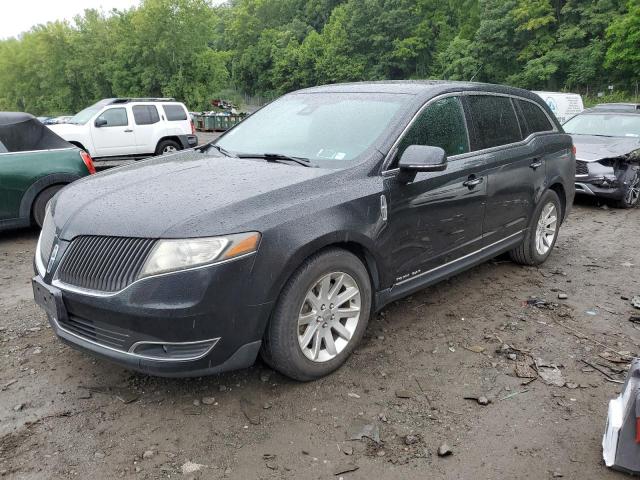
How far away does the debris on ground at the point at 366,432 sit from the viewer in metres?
2.76

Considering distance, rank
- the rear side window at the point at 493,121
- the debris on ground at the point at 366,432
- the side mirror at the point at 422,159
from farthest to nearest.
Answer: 1. the rear side window at the point at 493,121
2. the side mirror at the point at 422,159
3. the debris on ground at the point at 366,432

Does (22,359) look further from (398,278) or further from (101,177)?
(398,278)

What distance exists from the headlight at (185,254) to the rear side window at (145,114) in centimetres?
1331

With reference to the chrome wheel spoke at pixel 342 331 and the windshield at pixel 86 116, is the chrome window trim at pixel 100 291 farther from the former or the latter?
the windshield at pixel 86 116

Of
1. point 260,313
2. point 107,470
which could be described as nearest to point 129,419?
point 107,470

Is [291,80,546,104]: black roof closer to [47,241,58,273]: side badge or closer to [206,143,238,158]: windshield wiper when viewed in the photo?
[206,143,238,158]: windshield wiper

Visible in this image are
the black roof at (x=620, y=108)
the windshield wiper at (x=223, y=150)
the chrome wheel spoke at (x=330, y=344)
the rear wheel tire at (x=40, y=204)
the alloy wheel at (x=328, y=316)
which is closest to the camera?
the alloy wheel at (x=328, y=316)

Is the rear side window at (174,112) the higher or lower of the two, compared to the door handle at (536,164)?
higher

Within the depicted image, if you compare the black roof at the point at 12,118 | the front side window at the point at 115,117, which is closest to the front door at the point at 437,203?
the black roof at the point at 12,118

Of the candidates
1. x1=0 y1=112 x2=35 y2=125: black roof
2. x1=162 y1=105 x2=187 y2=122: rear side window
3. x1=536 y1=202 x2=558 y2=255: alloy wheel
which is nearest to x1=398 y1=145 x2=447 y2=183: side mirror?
x1=536 y1=202 x2=558 y2=255: alloy wheel

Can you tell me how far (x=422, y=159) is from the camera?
339 cm

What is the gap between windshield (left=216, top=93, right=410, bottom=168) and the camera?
362 cm

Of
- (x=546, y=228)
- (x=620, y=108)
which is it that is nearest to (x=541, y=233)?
(x=546, y=228)

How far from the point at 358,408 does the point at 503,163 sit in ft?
8.49
